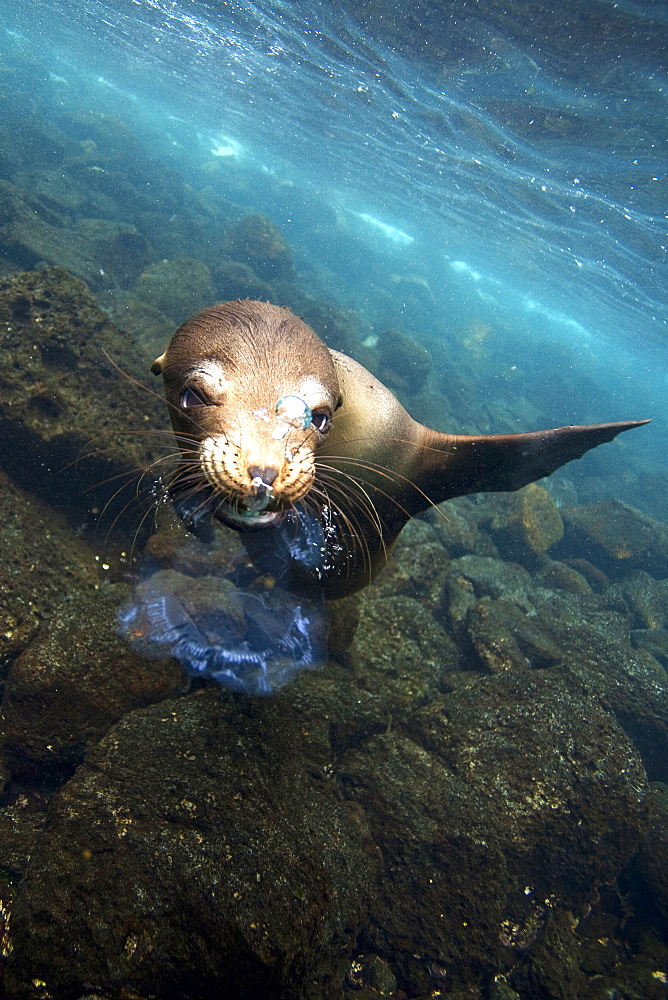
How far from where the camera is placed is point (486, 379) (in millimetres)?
29828

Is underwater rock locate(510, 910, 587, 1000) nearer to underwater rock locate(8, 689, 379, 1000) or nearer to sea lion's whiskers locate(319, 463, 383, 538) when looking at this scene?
underwater rock locate(8, 689, 379, 1000)

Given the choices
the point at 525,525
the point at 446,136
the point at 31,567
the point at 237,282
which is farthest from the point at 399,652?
the point at 446,136

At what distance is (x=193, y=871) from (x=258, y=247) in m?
20.8

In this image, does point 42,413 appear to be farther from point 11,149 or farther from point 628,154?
point 11,149

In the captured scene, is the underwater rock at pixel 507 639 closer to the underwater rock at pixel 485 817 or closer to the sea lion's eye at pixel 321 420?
the underwater rock at pixel 485 817

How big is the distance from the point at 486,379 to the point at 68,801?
30.9m

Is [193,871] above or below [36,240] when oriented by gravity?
above

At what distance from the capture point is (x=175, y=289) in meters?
12.2

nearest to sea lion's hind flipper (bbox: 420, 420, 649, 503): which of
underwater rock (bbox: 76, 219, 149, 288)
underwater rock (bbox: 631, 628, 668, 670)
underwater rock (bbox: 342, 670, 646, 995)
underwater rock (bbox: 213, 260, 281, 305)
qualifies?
underwater rock (bbox: 342, 670, 646, 995)

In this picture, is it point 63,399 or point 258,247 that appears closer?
point 63,399

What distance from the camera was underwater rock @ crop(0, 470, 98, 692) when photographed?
3420 millimetres

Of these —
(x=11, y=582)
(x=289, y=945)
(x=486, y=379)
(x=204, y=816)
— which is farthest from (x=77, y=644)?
(x=486, y=379)

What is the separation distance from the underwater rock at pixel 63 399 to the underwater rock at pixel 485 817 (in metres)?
3.50

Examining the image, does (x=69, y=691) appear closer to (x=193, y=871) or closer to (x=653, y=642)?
(x=193, y=871)
